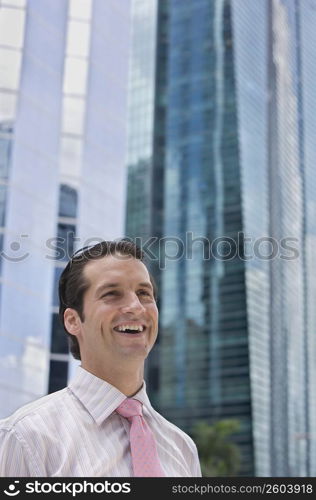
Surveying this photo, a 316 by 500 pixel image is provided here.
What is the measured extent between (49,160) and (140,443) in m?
11.6

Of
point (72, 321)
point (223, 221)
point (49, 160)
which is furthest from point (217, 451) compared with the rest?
point (72, 321)

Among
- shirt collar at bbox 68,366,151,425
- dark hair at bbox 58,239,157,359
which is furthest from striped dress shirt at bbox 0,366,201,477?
dark hair at bbox 58,239,157,359

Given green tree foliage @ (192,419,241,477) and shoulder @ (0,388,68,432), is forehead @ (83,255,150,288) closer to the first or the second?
shoulder @ (0,388,68,432)

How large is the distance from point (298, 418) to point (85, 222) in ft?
121

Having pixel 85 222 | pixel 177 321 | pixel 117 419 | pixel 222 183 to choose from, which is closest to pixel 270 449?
pixel 177 321

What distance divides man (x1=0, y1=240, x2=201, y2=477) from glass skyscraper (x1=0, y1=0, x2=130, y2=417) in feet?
32.8

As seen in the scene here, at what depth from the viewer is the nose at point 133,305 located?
44.6 inches

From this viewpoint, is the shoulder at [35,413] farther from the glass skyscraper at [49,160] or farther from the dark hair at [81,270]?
the glass skyscraper at [49,160]

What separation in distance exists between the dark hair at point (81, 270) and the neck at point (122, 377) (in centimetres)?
9

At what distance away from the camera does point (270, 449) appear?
128ft

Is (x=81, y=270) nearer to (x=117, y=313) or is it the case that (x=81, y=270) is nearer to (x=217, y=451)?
(x=117, y=313)

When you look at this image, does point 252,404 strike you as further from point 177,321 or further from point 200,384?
point 177,321

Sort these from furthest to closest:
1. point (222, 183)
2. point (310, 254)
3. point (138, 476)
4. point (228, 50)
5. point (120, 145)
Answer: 1. point (310, 254)
2. point (228, 50)
3. point (222, 183)
4. point (120, 145)
5. point (138, 476)

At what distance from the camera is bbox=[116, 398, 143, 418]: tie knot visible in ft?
3.76
